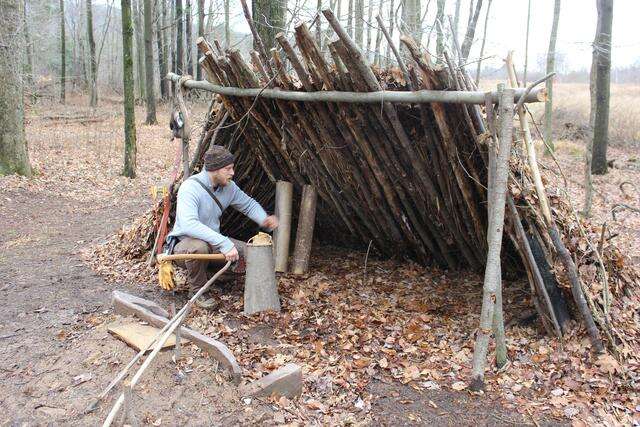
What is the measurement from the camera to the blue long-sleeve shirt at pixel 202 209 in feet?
15.2

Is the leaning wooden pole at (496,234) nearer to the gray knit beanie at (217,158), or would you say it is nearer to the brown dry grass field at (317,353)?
the brown dry grass field at (317,353)

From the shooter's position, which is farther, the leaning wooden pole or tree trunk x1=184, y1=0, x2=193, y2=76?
tree trunk x1=184, y1=0, x2=193, y2=76

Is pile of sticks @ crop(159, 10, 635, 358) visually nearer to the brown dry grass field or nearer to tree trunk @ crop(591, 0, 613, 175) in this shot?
the brown dry grass field

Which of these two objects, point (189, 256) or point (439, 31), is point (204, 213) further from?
point (439, 31)

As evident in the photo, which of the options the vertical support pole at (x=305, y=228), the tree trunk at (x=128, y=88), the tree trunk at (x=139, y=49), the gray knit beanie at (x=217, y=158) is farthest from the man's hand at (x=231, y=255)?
the tree trunk at (x=139, y=49)

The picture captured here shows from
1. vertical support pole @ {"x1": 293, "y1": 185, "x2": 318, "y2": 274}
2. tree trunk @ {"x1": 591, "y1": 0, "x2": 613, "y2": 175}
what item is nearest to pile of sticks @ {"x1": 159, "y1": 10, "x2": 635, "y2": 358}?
vertical support pole @ {"x1": 293, "y1": 185, "x2": 318, "y2": 274}

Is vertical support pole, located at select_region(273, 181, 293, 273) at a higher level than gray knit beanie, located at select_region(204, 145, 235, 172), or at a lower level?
lower

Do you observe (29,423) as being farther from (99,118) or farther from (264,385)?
(99,118)

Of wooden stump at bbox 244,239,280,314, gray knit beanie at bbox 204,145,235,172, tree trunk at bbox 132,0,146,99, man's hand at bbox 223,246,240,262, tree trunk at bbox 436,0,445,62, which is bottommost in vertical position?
wooden stump at bbox 244,239,280,314

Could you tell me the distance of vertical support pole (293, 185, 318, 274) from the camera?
5.57 m

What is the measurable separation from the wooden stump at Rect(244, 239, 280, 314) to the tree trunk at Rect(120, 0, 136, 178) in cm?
771

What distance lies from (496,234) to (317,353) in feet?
5.47

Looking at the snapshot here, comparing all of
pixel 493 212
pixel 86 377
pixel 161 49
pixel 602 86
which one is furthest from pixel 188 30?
pixel 493 212

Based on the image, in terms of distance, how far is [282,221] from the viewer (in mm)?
5613
